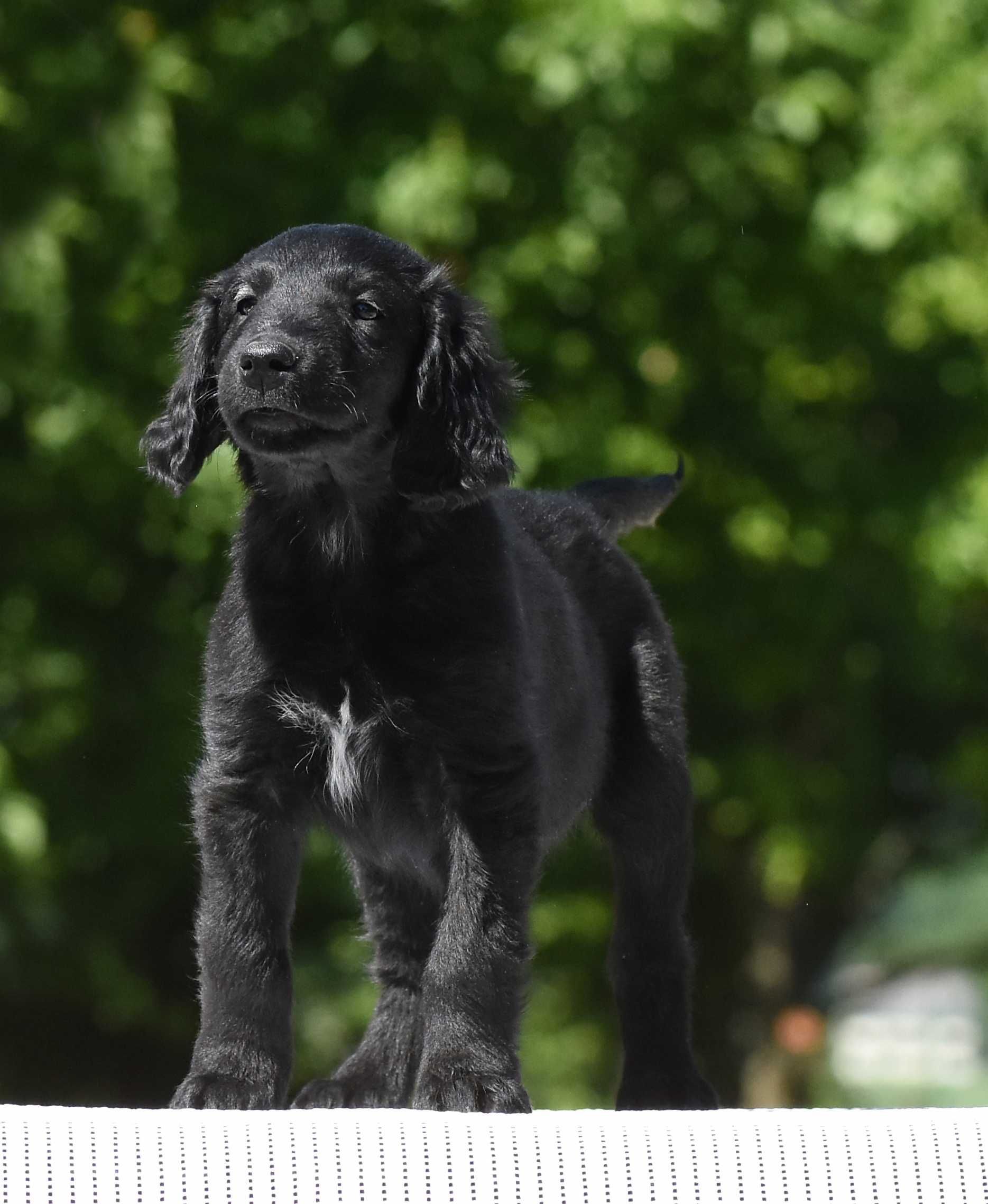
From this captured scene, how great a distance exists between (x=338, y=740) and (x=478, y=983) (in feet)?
1.67

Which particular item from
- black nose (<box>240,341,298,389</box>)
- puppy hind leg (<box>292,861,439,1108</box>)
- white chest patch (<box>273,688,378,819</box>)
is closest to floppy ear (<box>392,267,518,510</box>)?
black nose (<box>240,341,298,389</box>)

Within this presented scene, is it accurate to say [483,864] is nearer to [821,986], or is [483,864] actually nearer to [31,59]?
[31,59]

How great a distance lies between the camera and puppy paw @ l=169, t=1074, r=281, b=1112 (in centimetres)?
308

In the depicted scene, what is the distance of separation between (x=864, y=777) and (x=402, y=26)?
5.55 meters

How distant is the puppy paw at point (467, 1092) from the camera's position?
9.91 feet

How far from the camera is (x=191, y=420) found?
3.42 meters

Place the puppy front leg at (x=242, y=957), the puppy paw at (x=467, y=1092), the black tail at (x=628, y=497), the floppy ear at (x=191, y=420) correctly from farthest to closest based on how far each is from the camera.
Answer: the black tail at (x=628, y=497)
the floppy ear at (x=191, y=420)
the puppy front leg at (x=242, y=957)
the puppy paw at (x=467, y=1092)

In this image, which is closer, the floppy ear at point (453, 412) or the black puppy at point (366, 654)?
the black puppy at point (366, 654)

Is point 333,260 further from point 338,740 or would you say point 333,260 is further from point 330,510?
point 338,740

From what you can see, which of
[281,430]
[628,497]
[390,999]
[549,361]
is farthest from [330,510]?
[549,361]

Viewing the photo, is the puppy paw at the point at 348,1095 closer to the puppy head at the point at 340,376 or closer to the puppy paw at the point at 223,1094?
the puppy paw at the point at 223,1094

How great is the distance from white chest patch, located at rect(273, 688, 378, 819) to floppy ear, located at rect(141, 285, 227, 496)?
20.3 inches

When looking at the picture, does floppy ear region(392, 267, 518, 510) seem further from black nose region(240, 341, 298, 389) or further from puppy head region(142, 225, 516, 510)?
black nose region(240, 341, 298, 389)

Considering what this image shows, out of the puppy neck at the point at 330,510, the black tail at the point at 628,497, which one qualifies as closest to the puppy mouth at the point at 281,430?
the puppy neck at the point at 330,510
